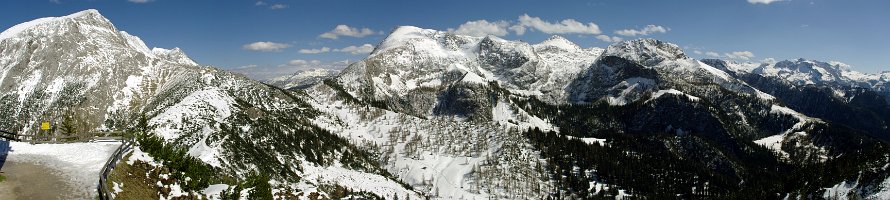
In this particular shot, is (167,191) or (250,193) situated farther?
(250,193)

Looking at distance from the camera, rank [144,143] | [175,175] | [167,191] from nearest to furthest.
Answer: [167,191] < [175,175] < [144,143]

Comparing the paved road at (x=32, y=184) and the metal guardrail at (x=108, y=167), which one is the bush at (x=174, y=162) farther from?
the paved road at (x=32, y=184)

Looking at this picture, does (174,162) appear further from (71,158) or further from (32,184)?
(32,184)

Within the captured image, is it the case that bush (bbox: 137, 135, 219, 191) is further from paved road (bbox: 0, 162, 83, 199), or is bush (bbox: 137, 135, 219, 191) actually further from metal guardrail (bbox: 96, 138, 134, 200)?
paved road (bbox: 0, 162, 83, 199)

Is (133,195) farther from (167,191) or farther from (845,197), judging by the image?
(845,197)

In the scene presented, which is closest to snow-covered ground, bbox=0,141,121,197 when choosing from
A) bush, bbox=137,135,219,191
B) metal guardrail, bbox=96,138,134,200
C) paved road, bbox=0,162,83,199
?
paved road, bbox=0,162,83,199

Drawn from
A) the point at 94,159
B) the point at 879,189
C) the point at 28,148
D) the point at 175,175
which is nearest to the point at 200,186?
the point at 175,175

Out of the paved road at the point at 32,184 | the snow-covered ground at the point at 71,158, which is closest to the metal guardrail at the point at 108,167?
the snow-covered ground at the point at 71,158
